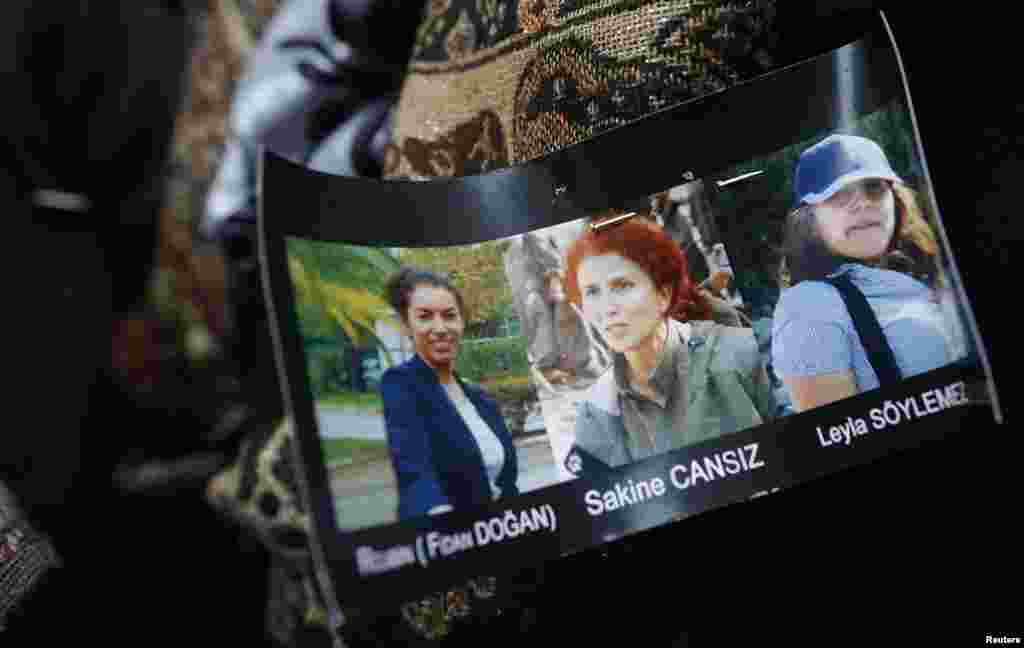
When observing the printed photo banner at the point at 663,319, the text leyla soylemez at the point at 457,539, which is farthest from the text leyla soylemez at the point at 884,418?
the text leyla soylemez at the point at 457,539

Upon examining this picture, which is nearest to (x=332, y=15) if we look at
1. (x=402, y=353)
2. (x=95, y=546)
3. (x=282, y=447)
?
(x=282, y=447)

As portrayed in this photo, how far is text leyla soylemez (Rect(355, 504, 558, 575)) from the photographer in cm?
35

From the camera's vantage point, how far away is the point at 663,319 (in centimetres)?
39

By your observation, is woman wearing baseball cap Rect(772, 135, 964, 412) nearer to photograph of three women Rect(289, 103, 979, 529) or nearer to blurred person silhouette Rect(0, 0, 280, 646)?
photograph of three women Rect(289, 103, 979, 529)

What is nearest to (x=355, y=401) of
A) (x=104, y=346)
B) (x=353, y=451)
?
(x=353, y=451)

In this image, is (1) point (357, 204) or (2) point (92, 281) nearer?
(1) point (357, 204)

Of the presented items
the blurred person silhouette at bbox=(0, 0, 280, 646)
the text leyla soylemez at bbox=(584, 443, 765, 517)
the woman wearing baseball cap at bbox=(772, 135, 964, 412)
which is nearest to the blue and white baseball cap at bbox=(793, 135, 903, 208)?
the woman wearing baseball cap at bbox=(772, 135, 964, 412)

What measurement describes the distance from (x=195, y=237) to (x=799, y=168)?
929mm

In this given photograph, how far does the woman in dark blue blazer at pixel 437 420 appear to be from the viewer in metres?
0.37

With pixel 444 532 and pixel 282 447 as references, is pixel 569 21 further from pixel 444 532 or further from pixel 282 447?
pixel 282 447

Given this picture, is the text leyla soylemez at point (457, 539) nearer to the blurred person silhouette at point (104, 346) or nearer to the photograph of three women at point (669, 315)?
the photograph of three women at point (669, 315)

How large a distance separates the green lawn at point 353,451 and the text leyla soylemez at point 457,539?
0.12 feet

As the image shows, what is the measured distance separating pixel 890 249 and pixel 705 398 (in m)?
0.11

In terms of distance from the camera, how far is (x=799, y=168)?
1.30 feet
